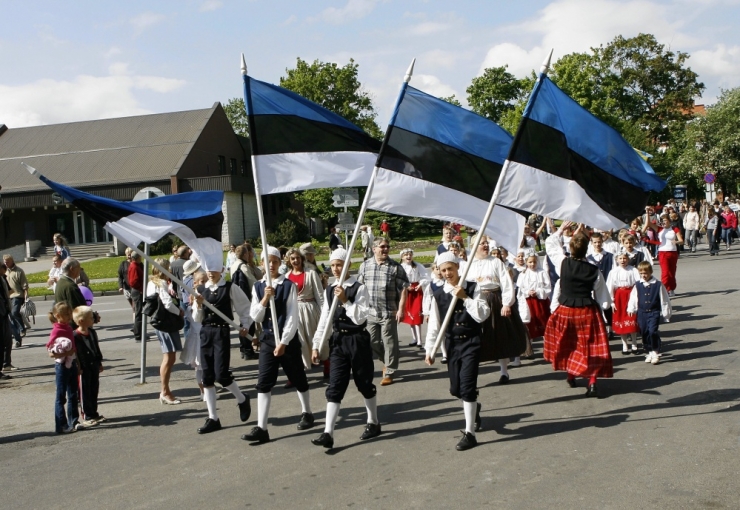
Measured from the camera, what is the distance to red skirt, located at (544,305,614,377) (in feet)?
26.7

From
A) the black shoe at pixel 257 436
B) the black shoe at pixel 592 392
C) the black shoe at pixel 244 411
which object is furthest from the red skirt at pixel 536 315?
the black shoe at pixel 257 436

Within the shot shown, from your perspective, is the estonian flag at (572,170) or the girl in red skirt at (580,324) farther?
the girl in red skirt at (580,324)

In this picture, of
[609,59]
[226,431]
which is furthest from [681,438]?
[609,59]

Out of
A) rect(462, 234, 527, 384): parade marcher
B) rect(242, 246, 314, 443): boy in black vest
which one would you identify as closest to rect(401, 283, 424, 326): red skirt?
rect(462, 234, 527, 384): parade marcher

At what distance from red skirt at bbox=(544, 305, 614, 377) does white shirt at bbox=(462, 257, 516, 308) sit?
0.58 m

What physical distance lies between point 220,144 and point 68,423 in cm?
4512

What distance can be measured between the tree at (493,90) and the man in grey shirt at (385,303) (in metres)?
56.8

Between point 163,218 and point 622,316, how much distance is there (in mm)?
6224

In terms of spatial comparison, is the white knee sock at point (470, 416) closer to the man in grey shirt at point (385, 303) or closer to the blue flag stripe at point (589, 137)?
the blue flag stripe at point (589, 137)

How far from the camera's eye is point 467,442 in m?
6.58

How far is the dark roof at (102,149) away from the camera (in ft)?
151

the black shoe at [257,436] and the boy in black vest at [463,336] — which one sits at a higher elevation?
the boy in black vest at [463,336]

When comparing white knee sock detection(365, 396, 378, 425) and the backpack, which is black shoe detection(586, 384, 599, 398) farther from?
the backpack

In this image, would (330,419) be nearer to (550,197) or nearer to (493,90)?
(550,197)
